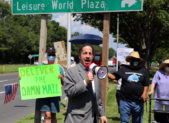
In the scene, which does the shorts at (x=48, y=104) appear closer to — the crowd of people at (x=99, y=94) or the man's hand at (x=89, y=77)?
the crowd of people at (x=99, y=94)

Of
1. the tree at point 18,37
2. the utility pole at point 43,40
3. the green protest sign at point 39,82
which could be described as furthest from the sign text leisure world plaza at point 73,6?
the tree at point 18,37

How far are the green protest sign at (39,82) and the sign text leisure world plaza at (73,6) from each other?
3.54 feet

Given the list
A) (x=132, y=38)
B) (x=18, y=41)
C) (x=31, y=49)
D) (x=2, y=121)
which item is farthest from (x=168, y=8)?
(x=31, y=49)

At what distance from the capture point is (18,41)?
75750 millimetres

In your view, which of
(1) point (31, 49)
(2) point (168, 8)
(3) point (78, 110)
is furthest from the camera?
(1) point (31, 49)

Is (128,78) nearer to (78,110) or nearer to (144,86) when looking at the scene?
(144,86)

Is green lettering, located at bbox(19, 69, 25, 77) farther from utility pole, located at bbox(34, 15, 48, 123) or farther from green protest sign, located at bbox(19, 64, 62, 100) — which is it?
utility pole, located at bbox(34, 15, 48, 123)

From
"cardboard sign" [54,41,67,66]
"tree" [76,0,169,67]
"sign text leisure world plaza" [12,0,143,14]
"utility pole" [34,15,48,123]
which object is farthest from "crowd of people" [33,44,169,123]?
"tree" [76,0,169,67]

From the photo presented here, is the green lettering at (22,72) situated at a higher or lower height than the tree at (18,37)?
lower

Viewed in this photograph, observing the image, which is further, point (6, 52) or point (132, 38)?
point (6, 52)

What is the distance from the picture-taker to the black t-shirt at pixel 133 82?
5.41 meters

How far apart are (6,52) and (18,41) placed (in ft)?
18.9

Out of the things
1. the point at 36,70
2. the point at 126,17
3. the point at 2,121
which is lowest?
the point at 2,121

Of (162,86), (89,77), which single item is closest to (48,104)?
(162,86)
